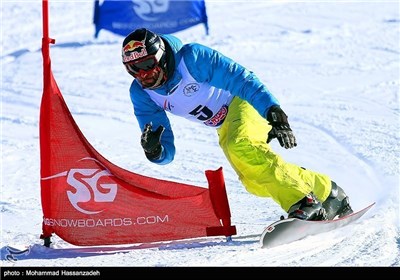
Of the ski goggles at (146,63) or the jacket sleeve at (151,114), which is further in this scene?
the jacket sleeve at (151,114)

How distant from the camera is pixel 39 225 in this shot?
6426 millimetres

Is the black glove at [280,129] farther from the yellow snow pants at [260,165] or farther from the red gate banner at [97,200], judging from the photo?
the red gate banner at [97,200]

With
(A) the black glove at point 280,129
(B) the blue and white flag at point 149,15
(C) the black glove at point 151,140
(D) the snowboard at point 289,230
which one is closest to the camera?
(A) the black glove at point 280,129

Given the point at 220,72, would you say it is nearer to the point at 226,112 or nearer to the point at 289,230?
the point at 226,112

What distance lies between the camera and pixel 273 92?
10906 millimetres

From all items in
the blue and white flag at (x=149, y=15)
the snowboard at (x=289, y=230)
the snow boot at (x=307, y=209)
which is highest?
the blue and white flag at (x=149, y=15)

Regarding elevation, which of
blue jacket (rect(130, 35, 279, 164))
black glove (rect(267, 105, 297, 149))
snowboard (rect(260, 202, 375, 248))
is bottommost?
snowboard (rect(260, 202, 375, 248))

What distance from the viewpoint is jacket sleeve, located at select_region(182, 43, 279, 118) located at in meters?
5.75

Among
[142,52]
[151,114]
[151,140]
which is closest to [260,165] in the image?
[151,140]

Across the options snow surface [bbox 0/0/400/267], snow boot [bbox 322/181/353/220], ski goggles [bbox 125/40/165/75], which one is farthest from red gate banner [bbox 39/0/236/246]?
snow boot [bbox 322/181/353/220]

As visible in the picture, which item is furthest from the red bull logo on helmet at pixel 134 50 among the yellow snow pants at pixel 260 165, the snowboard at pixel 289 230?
the snowboard at pixel 289 230

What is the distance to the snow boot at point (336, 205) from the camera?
6.00m

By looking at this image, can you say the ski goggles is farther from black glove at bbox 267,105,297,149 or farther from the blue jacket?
black glove at bbox 267,105,297,149

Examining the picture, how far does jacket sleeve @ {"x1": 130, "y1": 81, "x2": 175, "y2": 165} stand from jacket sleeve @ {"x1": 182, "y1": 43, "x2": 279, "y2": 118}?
43cm
